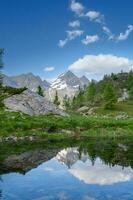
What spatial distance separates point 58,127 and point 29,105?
26.3 metres

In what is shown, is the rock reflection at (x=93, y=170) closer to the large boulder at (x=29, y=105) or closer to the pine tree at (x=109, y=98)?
the large boulder at (x=29, y=105)

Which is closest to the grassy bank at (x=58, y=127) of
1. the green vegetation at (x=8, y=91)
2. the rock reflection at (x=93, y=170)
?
the rock reflection at (x=93, y=170)

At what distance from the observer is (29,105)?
294 ft

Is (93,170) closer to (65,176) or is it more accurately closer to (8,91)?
A: (65,176)

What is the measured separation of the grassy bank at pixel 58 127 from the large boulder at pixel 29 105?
15261mm

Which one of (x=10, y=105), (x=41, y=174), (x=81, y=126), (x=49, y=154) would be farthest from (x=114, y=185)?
(x=10, y=105)

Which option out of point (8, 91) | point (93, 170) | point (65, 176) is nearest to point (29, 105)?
point (8, 91)

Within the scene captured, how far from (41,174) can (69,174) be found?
2030 mm

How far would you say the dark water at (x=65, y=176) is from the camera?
20.1 m

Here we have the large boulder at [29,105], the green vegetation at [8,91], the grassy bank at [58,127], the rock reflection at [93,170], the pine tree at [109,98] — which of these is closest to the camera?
the rock reflection at [93,170]

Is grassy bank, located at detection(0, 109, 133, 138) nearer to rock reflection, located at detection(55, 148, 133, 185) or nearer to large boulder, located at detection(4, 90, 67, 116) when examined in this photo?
large boulder, located at detection(4, 90, 67, 116)

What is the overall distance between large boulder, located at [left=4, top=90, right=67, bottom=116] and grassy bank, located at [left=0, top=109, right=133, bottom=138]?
1526 cm

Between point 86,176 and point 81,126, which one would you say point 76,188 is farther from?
point 81,126

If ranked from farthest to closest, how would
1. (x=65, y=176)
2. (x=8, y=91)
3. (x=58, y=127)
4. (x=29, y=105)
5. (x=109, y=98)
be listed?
(x=109, y=98), (x=8, y=91), (x=29, y=105), (x=58, y=127), (x=65, y=176)
